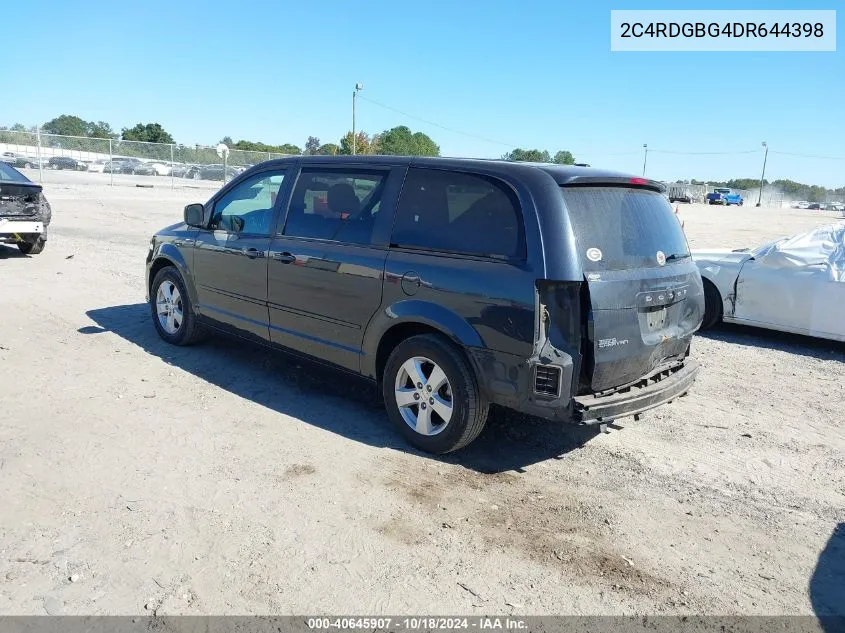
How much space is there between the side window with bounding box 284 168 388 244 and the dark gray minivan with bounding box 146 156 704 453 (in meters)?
0.01

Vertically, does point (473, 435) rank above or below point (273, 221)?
below

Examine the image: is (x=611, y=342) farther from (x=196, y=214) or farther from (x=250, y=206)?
(x=196, y=214)

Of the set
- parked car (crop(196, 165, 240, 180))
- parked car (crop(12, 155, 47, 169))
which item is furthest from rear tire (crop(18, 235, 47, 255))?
parked car (crop(196, 165, 240, 180))

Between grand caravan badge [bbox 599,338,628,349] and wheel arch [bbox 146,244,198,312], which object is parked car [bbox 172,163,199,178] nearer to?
wheel arch [bbox 146,244,198,312]

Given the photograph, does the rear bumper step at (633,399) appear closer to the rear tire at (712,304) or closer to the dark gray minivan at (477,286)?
the dark gray minivan at (477,286)

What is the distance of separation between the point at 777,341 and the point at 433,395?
551 cm

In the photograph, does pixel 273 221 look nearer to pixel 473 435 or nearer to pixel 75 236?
pixel 473 435

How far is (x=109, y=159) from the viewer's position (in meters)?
34.1

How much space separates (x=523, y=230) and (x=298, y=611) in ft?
7.79

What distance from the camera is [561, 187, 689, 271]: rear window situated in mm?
4027

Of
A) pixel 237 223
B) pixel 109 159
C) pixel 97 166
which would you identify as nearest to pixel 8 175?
pixel 237 223

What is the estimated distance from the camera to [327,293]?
504cm

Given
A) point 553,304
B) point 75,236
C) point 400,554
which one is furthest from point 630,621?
point 75,236

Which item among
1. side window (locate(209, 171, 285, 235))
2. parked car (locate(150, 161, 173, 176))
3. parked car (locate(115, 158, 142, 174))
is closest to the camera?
side window (locate(209, 171, 285, 235))
